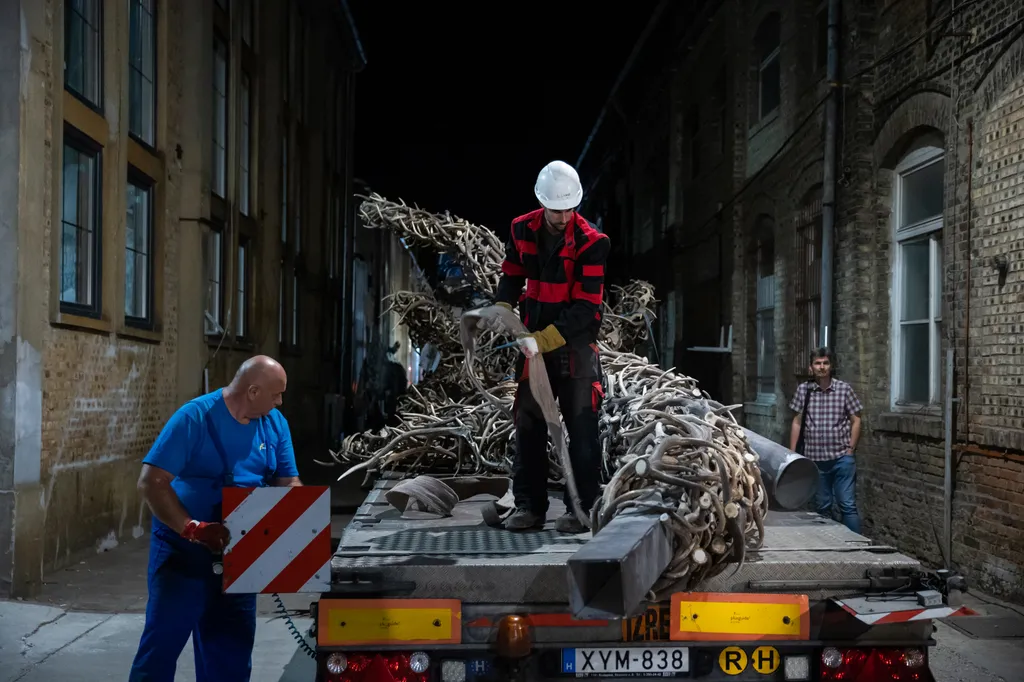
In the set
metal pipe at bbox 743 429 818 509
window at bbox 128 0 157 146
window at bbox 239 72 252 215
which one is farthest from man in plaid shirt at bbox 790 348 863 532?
window at bbox 239 72 252 215

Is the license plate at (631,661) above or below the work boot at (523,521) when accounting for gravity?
below

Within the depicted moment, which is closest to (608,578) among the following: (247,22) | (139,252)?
(139,252)

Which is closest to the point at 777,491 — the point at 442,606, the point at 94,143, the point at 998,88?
the point at 442,606

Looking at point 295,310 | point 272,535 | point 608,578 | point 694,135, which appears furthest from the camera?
point 295,310

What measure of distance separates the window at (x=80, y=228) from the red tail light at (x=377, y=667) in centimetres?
576

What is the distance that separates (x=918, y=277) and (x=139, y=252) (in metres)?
7.75

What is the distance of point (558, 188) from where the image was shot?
4574mm

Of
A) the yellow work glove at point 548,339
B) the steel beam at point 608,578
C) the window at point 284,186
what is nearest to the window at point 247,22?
the window at point 284,186

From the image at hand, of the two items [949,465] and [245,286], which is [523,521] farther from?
[245,286]

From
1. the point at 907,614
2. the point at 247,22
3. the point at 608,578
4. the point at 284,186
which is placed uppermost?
the point at 247,22

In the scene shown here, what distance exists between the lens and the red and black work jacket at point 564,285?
463cm

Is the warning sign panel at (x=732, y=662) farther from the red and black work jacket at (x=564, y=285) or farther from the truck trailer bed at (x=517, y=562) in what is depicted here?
the red and black work jacket at (x=564, y=285)

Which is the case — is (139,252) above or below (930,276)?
above

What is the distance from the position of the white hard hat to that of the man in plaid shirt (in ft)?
14.3
